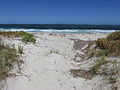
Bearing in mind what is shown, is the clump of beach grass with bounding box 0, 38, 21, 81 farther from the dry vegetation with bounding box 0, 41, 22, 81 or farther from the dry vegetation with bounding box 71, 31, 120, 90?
the dry vegetation with bounding box 71, 31, 120, 90

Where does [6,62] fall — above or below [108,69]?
above

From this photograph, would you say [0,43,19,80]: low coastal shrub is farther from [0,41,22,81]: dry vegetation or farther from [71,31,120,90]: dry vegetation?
[71,31,120,90]: dry vegetation

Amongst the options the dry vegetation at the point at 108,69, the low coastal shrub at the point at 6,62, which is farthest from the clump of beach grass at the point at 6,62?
the dry vegetation at the point at 108,69

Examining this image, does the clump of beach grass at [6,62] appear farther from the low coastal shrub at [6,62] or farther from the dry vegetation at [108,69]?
the dry vegetation at [108,69]

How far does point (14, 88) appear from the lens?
4.29m

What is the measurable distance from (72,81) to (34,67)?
1.37m

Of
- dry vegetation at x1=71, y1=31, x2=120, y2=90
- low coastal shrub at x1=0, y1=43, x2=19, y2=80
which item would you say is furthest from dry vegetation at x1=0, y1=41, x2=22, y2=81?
dry vegetation at x1=71, y1=31, x2=120, y2=90

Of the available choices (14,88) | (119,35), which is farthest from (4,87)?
(119,35)

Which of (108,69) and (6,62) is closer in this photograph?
(6,62)

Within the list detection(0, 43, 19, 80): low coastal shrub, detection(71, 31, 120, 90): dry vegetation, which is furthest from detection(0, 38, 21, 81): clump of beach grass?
detection(71, 31, 120, 90): dry vegetation

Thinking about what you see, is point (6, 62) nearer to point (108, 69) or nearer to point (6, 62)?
point (6, 62)

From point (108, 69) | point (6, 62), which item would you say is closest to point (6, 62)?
point (6, 62)

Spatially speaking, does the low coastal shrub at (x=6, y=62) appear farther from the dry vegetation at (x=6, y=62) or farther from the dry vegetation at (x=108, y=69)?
the dry vegetation at (x=108, y=69)

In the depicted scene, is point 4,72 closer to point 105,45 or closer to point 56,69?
point 56,69
